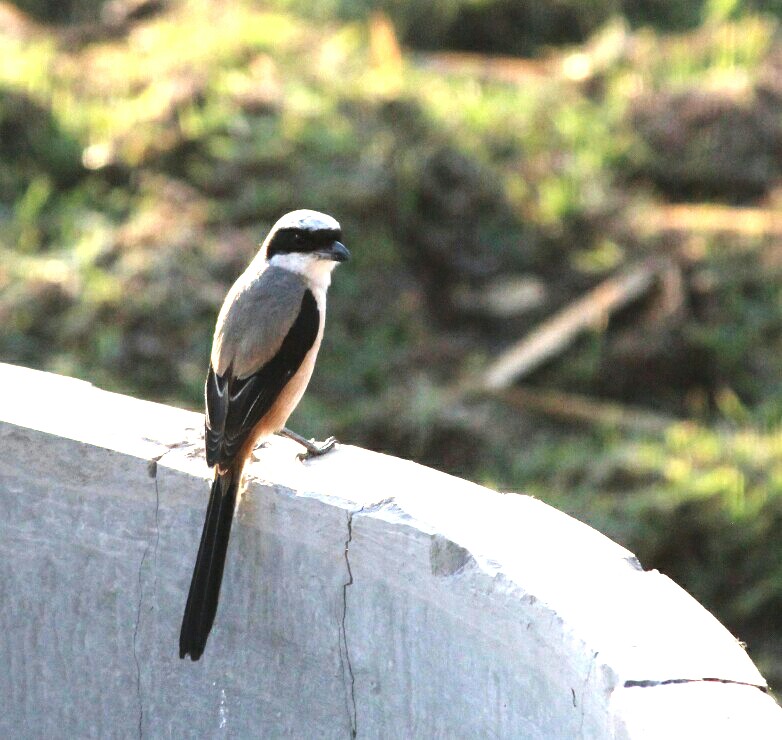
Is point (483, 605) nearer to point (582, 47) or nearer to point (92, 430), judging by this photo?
point (92, 430)

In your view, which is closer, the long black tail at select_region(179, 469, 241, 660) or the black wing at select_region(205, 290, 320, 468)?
the long black tail at select_region(179, 469, 241, 660)

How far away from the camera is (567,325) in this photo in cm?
740

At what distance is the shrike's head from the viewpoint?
4.50 m

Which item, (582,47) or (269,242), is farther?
(582,47)

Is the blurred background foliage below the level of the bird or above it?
below

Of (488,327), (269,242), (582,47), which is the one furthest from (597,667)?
(582,47)

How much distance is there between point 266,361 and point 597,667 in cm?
188

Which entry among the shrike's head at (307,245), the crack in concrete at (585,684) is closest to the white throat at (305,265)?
the shrike's head at (307,245)

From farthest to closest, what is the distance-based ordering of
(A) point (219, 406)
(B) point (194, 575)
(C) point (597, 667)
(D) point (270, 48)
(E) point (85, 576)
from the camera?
(D) point (270, 48) < (A) point (219, 406) < (E) point (85, 576) < (B) point (194, 575) < (C) point (597, 667)

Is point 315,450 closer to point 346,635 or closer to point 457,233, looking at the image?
point 346,635

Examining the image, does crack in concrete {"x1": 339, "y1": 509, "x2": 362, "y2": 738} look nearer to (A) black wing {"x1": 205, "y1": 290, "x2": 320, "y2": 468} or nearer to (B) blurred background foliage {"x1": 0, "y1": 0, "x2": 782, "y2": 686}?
(A) black wing {"x1": 205, "y1": 290, "x2": 320, "y2": 468}

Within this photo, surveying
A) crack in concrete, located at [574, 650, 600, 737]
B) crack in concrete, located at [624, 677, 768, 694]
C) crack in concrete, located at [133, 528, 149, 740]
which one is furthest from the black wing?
crack in concrete, located at [624, 677, 768, 694]

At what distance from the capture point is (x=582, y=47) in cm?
1052

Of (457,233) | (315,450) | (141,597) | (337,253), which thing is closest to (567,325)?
(457,233)
